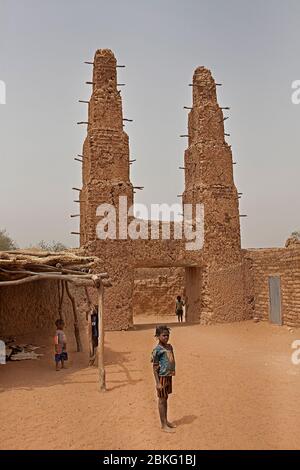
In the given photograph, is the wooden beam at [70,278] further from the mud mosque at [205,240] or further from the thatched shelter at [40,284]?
the mud mosque at [205,240]

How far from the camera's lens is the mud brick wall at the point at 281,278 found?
14805mm

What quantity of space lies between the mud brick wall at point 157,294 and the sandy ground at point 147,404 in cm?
1330

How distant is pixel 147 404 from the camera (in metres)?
7.23

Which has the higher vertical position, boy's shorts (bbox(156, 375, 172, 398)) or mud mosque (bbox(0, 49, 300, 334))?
mud mosque (bbox(0, 49, 300, 334))

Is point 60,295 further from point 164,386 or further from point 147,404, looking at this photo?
point 164,386

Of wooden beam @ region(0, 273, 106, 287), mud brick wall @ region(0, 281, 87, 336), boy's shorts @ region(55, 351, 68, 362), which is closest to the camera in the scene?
wooden beam @ region(0, 273, 106, 287)

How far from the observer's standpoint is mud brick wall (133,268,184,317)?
25.3 meters

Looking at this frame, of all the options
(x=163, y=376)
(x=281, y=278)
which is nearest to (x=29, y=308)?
(x=163, y=376)

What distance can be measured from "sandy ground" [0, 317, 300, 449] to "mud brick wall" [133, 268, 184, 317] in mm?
13299

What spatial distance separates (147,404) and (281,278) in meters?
9.98

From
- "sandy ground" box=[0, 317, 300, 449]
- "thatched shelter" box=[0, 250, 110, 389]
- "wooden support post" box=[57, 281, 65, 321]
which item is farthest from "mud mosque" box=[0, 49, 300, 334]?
"sandy ground" box=[0, 317, 300, 449]

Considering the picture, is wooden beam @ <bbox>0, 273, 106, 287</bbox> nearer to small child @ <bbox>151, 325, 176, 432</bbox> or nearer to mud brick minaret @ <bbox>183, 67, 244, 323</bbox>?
small child @ <bbox>151, 325, 176, 432</bbox>
